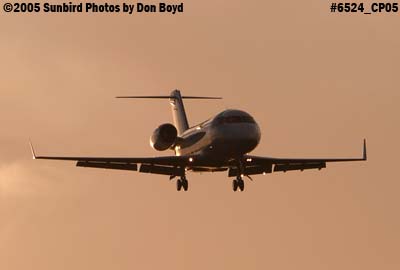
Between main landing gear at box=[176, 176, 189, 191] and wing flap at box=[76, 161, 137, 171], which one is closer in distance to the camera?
wing flap at box=[76, 161, 137, 171]

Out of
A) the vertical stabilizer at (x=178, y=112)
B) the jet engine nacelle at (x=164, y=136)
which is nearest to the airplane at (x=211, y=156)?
the jet engine nacelle at (x=164, y=136)

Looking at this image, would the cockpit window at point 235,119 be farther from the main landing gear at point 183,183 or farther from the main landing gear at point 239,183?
the main landing gear at point 183,183

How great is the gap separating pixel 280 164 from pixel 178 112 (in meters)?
16.6

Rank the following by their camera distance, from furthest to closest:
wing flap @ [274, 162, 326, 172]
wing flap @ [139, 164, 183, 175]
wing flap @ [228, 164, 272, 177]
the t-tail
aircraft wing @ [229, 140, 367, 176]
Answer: the t-tail, wing flap @ [274, 162, 326, 172], wing flap @ [228, 164, 272, 177], wing flap @ [139, 164, 183, 175], aircraft wing @ [229, 140, 367, 176]

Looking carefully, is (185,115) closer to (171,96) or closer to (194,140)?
(171,96)

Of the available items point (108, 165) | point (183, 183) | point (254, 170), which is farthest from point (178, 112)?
point (183, 183)

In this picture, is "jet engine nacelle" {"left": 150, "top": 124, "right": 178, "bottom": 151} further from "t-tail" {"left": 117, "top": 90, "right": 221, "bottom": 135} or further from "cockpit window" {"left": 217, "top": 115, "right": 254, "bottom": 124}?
"t-tail" {"left": 117, "top": 90, "right": 221, "bottom": 135}

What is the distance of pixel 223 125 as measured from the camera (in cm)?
7556

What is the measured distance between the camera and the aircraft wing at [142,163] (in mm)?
79312

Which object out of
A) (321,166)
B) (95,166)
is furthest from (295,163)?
(95,166)

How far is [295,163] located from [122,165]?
10.6 m

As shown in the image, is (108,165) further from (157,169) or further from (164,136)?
(164,136)

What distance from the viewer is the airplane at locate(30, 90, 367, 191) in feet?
246

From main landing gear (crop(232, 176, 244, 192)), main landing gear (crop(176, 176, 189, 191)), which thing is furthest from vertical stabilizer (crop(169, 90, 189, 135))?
main landing gear (crop(232, 176, 244, 192))
